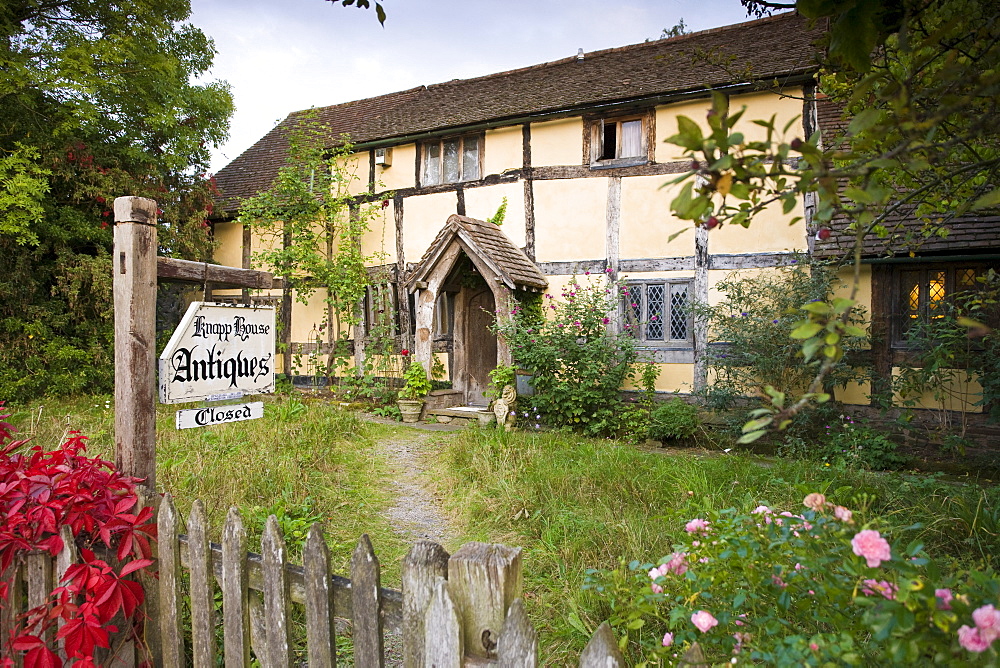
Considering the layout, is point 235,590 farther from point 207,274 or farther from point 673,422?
point 673,422

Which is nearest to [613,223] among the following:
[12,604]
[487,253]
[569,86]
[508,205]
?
[508,205]

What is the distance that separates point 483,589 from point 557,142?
896 cm

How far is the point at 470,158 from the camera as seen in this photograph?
33.8ft

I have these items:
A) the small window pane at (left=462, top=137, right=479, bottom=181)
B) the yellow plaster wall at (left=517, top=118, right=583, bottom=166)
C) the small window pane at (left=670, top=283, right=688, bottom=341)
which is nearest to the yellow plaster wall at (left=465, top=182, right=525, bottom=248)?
the small window pane at (left=462, top=137, right=479, bottom=181)

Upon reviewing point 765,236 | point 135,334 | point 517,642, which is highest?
point 765,236

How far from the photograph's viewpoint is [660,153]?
28.8ft

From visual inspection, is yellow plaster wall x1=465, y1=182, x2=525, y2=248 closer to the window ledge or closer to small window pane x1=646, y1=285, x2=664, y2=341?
the window ledge

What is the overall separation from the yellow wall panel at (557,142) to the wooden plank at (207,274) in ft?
22.9

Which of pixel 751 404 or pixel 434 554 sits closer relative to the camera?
pixel 434 554

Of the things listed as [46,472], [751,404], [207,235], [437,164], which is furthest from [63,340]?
[751,404]

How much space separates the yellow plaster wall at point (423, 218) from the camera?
10.5 m

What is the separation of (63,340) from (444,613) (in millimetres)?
11218

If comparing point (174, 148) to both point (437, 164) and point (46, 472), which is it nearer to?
point (437, 164)

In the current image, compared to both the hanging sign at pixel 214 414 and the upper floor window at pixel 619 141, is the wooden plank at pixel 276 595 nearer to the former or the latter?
the hanging sign at pixel 214 414
